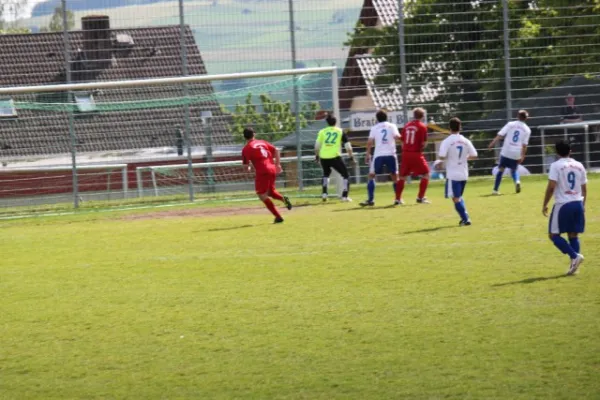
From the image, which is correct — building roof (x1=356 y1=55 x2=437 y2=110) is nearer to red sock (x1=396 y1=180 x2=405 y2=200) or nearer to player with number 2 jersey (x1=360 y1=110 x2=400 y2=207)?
player with number 2 jersey (x1=360 y1=110 x2=400 y2=207)

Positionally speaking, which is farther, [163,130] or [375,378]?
[163,130]

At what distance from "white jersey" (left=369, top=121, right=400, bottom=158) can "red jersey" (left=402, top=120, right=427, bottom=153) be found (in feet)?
3.78

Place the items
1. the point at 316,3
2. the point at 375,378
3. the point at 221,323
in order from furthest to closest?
the point at 316,3, the point at 221,323, the point at 375,378

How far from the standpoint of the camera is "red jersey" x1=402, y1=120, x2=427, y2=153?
72.2 feet

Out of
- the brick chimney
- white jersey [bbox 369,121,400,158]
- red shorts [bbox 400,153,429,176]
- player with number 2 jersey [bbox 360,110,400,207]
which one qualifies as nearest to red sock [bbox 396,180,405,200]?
red shorts [bbox 400,153,429,176]

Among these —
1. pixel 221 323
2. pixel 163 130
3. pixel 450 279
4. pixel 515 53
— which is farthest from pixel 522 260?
pixel 515 53

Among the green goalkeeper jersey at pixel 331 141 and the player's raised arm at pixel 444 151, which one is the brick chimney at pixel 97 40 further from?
the player's raised arm at pixel 444 151

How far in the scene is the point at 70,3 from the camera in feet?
89.8

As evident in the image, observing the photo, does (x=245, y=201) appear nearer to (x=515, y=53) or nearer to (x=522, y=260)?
(x=515, y=53)

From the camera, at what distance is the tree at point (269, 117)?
1076 inches

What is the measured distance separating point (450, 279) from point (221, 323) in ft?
10.2

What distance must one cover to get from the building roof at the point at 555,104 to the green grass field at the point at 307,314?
1106 centimetres

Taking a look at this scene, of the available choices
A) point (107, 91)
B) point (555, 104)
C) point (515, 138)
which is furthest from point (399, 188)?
point (555, 104)

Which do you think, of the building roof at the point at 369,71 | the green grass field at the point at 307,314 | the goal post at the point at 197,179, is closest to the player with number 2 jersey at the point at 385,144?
the goal post at the point at 197,179
